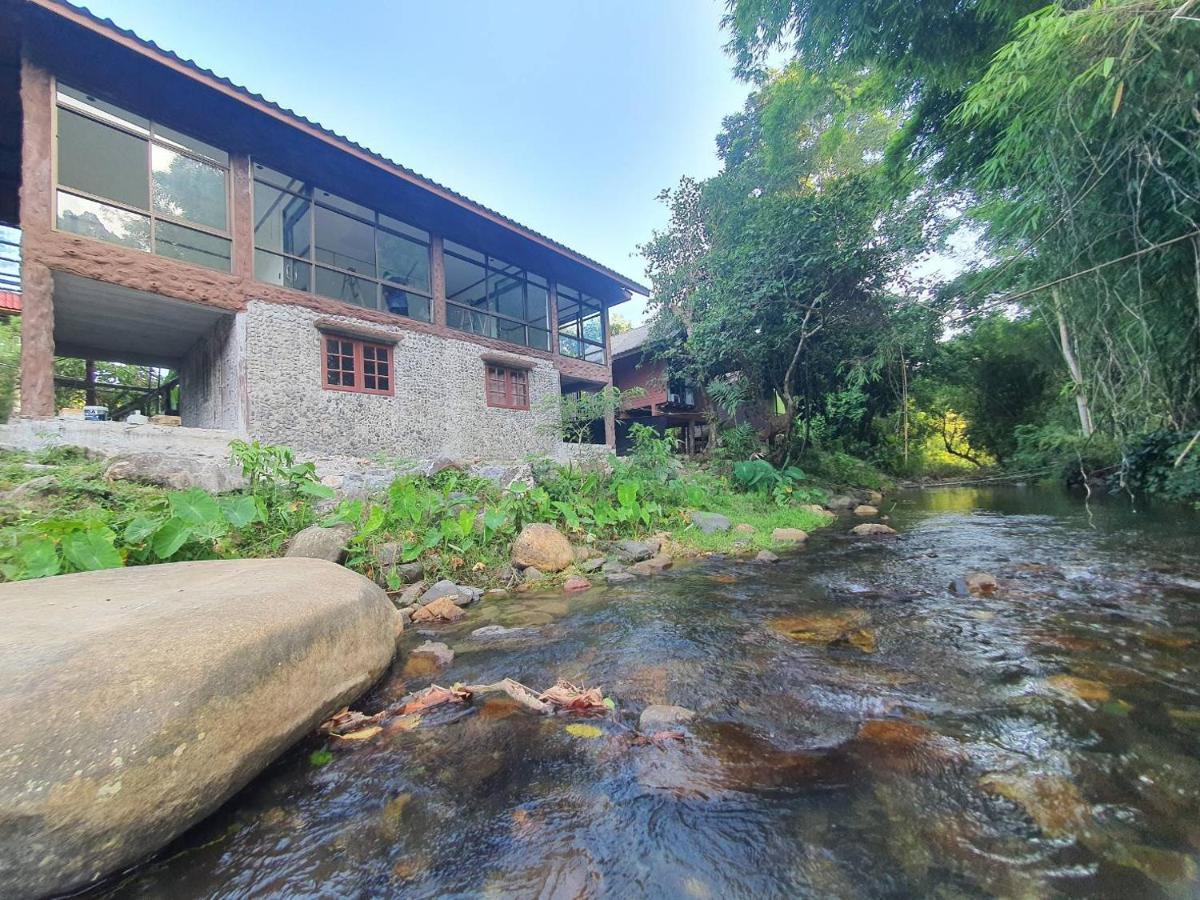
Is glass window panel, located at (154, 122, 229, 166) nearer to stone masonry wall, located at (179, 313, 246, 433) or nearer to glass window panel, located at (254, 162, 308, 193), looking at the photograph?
glass window panel, located at (254, 162, 308, 193)

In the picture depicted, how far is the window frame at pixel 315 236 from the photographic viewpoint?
8602mm

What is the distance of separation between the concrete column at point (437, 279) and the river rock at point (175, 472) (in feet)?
20.9

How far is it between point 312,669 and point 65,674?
A: 76 cm

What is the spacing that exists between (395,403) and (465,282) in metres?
4.97

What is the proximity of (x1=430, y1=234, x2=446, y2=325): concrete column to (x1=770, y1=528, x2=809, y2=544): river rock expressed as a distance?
8457 millimetres

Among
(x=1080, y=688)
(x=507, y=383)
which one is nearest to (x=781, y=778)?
(x=1080, y=688)

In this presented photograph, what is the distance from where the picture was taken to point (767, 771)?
1672 millimetres

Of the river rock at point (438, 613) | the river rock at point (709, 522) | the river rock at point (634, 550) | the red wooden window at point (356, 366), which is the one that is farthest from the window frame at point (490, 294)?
the river rock at point (438, 613)

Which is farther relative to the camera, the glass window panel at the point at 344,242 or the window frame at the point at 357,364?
the glass window panel at the point at 344,242

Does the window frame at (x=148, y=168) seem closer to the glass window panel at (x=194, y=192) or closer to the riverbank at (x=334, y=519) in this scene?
the glass window panel at (x=194, y=192)

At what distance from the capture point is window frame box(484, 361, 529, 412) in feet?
37.7

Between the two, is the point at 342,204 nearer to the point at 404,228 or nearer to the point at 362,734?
the point at 404,228

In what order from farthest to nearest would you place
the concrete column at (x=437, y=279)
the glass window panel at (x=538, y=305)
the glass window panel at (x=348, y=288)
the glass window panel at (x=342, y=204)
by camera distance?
the glass window panel at (x=538, y=305)
the concrete column at (x=437, y=279)
the glass window panel at (x=348, y=288)
the glass window panel at (x=342, y=204)

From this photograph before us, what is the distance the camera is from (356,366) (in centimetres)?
928
